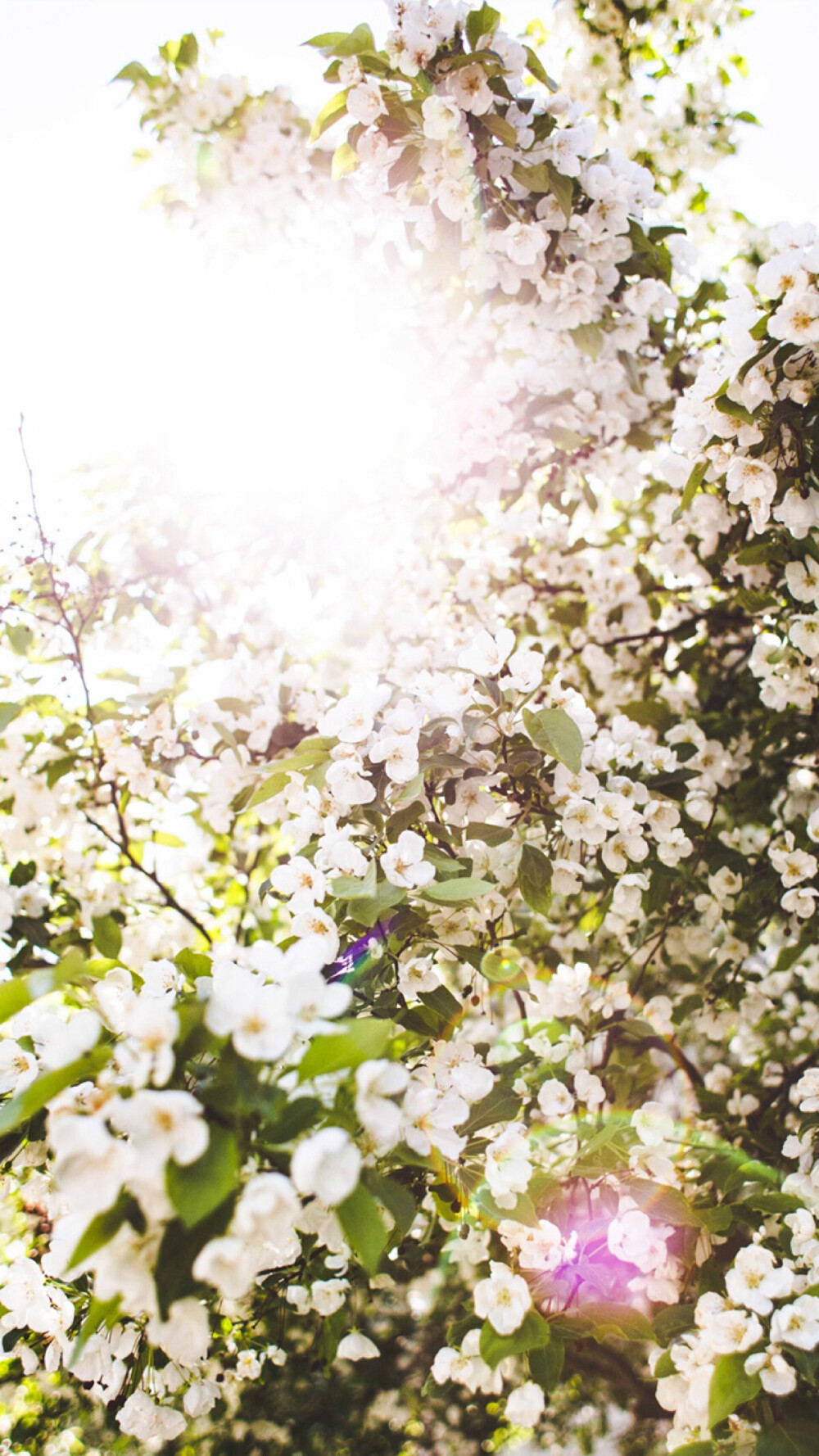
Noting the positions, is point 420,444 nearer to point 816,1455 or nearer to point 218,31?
point 218,31

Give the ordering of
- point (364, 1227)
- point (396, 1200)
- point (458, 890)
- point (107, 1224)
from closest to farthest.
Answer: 1. point (107, 1224)
2. point (364, 1227)
3. point (396, 1200)
4. point (458, 890)

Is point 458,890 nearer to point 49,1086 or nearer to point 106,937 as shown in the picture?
point 49,1086

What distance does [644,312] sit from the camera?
2.58m

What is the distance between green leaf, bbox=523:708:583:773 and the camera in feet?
5.00

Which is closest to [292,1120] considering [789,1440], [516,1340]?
[516,1340]

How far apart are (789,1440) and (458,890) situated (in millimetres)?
982

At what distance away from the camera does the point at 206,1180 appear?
0.86 metres

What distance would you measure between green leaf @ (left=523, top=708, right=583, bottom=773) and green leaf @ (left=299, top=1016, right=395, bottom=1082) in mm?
706

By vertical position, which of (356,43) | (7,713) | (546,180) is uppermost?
(356,43)


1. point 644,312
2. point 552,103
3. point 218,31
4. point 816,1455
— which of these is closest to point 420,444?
point 644,312

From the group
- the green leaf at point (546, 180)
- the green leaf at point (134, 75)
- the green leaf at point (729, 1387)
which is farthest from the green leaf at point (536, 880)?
the green leaf at point (134, 75)

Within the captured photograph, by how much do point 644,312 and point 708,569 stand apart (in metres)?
0.88

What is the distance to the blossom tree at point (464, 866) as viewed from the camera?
1026mm

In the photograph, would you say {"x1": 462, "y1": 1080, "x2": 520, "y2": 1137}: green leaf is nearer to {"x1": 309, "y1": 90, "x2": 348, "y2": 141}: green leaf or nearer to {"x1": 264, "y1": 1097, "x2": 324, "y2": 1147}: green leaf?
{"x1": 264, "y1": 1097, "x2": 324, "y2": 1147}: green leaf
